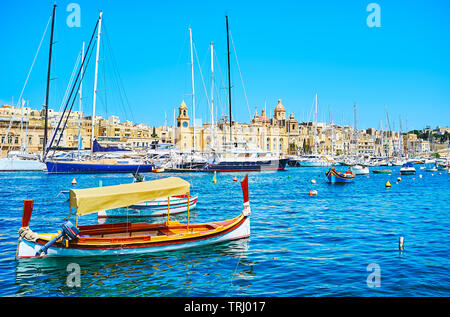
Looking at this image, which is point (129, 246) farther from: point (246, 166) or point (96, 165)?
point (246, 166)

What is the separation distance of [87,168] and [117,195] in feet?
145

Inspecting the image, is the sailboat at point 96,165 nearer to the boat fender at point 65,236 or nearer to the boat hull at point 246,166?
the boat hull at point 246,166

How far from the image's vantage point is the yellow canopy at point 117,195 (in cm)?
1154

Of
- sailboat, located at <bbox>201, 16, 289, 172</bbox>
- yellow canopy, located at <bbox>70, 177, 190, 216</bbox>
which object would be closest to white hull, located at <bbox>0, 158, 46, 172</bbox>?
sailboat, located at <bbox>201, 16, 289, 172</bbox>

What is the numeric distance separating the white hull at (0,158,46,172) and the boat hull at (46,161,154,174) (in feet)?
17.7

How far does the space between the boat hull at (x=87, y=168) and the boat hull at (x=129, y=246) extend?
138 feet

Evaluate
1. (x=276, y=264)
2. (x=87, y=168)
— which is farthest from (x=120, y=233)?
(x=87, y=168)

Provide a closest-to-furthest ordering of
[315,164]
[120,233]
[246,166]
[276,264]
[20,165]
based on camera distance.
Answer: [276,264] < [120,233] < [20,165] < [246,166] < [315,164]

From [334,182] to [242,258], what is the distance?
1163 inches

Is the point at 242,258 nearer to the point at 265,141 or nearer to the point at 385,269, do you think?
the point at 385,269

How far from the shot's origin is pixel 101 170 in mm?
55219

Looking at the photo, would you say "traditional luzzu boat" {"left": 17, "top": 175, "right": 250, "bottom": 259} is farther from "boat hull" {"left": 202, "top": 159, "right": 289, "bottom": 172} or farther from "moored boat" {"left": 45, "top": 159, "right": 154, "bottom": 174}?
"boat hull" {"left": 202, "top": 159, "right": 289, "bottom": 172}

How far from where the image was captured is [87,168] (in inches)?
2117

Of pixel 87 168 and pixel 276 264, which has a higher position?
pixel 87 168
